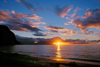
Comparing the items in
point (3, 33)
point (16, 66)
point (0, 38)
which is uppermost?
point (3, 33)

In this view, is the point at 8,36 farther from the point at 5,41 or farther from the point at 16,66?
the point at 16,66

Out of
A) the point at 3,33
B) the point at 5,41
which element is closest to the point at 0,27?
the point at 3,33

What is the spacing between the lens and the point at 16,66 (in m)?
14.5

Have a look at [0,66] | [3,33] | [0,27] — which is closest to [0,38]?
[3,33]

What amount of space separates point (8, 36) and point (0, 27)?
26104 millimetres

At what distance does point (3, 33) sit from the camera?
171125 mm

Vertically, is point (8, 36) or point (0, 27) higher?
A: point (0, 27)

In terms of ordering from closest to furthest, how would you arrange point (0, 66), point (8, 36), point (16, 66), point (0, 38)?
point (0, 66)
point (16, 66)
point (0, 38)
point (8, 36)

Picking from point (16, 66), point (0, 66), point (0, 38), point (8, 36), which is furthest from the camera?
point (8, 36)

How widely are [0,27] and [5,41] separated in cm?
3193

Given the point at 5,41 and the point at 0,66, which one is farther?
the point at 5,41

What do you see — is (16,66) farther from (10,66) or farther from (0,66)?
(0,66)

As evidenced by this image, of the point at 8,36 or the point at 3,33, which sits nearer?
the point at 3,33

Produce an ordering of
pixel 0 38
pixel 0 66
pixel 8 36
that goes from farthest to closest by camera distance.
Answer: pixel 8 36 → pixel 0 38 → pixel 0 66
